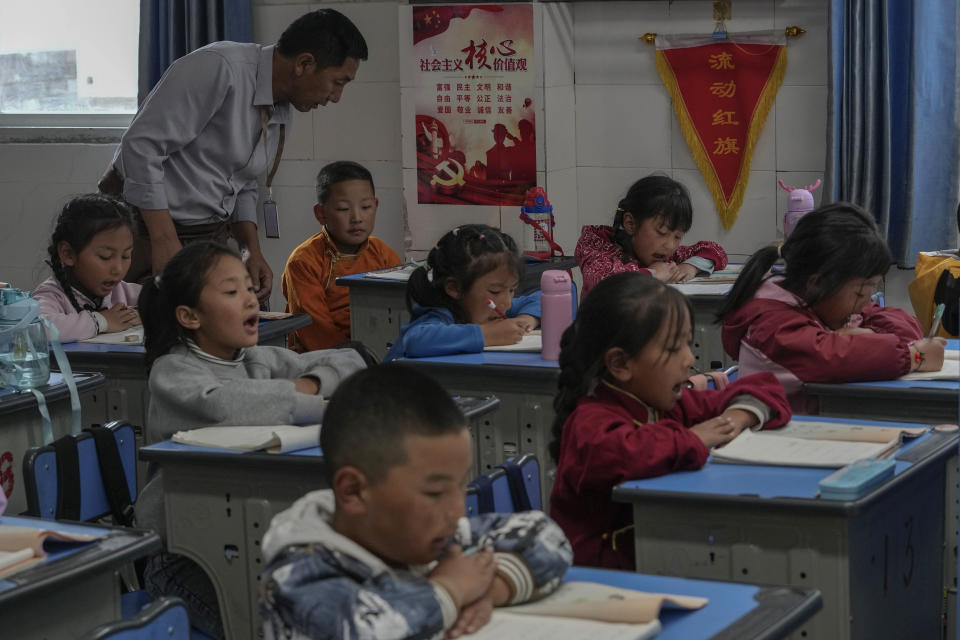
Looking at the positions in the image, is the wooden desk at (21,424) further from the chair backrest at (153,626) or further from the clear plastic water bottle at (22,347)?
the chair backrest at (153,626)

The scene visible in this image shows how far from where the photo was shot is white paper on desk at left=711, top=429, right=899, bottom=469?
7.04ft

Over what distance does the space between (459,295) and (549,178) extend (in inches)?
97.8

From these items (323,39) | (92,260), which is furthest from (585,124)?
(92,260)

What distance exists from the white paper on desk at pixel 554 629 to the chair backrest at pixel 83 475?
1132mm

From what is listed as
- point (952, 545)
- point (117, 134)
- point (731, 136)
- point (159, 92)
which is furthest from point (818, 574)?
point (117, 134)

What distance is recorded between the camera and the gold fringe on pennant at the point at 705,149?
5688 mm

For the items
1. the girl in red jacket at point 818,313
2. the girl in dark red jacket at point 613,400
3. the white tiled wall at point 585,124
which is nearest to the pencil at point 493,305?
the girl in red jacket at point 818,313

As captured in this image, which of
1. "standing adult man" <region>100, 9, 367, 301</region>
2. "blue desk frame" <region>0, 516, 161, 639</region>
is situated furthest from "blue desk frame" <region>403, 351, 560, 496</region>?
"blue desk frame" <region>0, 516, 161, 639</region>

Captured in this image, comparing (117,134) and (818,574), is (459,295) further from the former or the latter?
(117,134)

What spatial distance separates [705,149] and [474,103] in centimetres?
101

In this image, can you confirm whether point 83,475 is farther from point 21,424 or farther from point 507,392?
point 507,392

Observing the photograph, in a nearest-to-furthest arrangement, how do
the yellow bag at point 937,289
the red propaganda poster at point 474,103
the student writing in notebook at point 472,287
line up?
the student writing in notebook at point 472,287 → the yellow bag at point 937,289 → the red propaganda poster at point 474,103

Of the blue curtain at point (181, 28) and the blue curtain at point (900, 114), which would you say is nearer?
the blue curtain at point (900, 114)

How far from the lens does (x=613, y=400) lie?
88.4 inches
